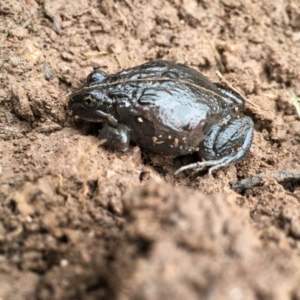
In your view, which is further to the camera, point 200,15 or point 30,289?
point 200,15

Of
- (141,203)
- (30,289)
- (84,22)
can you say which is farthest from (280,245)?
(84,22)

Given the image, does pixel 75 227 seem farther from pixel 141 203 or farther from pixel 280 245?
pixel 280 245

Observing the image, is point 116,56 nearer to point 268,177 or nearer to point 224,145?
point 224,145

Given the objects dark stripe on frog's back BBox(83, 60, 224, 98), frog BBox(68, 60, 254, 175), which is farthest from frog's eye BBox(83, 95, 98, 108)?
dark stripe on frog's back BBox(83, 60, 224, 98)

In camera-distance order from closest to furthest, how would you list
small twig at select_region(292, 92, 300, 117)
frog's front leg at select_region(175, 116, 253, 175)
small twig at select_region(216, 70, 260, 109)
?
frog's front leg at select_region(175, 116, 253, 175), small twig at select_region(216, 70, 260, 109), small twig at select_region(292, 92, 300, 117)

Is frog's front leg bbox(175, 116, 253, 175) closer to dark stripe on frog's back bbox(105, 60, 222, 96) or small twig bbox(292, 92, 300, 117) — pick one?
dark stripe on frog's back bbox(105, 60, 222, 96)

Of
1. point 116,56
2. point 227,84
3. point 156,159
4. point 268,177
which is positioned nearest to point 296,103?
point 227,84

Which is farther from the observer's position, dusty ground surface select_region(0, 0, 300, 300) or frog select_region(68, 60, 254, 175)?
frog select_region(68, 60, 254, 175)
